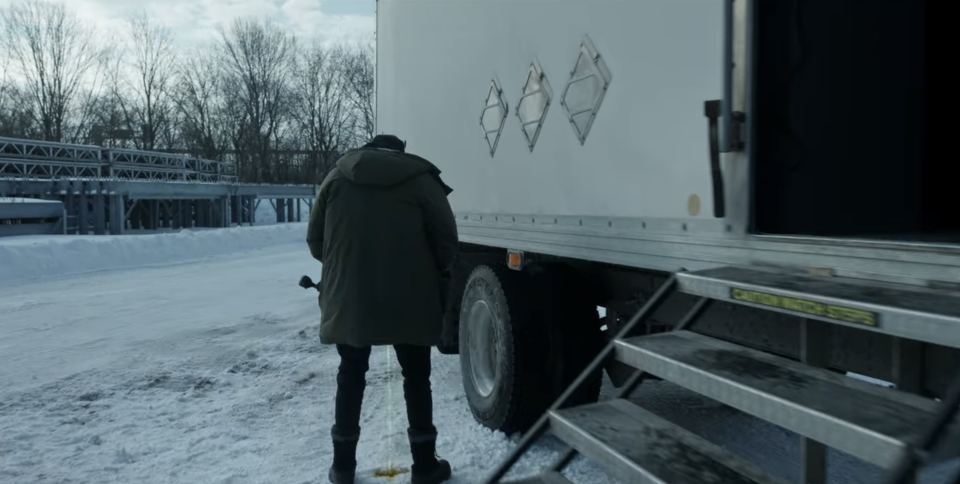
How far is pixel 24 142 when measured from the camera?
22391 millimetres

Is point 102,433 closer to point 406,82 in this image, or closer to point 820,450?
point 406,82

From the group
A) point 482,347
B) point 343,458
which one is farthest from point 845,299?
point 482,347

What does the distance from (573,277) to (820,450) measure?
1.92 metres

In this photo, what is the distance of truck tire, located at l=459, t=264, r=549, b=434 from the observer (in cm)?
389

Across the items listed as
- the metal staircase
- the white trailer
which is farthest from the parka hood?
the metal staircase

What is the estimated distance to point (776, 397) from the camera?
1.66 meters

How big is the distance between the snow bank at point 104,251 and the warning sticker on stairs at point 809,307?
12.3m

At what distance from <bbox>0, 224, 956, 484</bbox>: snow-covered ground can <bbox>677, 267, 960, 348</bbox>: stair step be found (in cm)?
198

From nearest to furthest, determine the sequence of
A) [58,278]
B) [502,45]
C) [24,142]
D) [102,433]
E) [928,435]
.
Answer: [928,435], [502,45], [102,433], [58,278], [24,142]

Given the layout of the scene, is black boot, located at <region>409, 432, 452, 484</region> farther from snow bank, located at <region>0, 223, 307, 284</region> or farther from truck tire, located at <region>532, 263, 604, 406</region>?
snow bank, located at <region>0, 223, 307, 284</region>

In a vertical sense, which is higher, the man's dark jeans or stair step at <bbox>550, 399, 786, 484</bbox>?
stair step at <bbox>550, 399, 786, 484</bbox>

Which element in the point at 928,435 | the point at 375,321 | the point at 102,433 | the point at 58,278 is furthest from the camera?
the point at 58,278

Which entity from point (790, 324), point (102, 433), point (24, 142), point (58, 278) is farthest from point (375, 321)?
point (24, 142)

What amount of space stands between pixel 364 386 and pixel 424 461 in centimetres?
48
